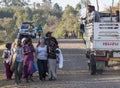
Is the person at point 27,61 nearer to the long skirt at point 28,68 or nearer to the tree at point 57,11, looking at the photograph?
the long skirt at point 28,68

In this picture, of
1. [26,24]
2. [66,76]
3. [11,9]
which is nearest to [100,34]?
[66,76]

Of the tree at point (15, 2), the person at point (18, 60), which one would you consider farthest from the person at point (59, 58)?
the tree at point (15, 2)

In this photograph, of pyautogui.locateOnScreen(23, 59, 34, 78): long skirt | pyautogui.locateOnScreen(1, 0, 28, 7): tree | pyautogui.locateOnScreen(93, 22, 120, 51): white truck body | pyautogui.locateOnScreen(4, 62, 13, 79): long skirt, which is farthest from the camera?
pyautogui.locateOnScreen(1, 0, 28, 7): tree

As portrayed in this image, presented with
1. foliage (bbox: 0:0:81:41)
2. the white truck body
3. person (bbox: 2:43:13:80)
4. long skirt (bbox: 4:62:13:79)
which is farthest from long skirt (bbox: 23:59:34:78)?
foliage (bbox: 0:0:81:41)

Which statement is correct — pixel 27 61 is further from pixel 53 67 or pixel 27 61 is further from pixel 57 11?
pixel 57 11

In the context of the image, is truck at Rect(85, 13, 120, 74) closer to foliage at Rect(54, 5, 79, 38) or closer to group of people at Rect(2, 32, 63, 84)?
group of people at Rect(2, 32, 63, 84)

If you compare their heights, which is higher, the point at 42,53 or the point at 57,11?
the point at 42,53

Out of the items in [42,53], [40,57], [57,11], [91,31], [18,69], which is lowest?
[57,11]

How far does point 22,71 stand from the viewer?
17.5 meters

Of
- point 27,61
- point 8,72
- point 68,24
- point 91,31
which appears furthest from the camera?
point 68,24

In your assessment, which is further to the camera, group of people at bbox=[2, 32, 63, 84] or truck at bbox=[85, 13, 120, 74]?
truck at bbox=[85, 13, 120, 74]

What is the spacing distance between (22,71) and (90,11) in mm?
5409

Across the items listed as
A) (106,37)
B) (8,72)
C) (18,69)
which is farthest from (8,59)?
(106,37)

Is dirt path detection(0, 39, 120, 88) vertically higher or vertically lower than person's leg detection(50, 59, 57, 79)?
lower
